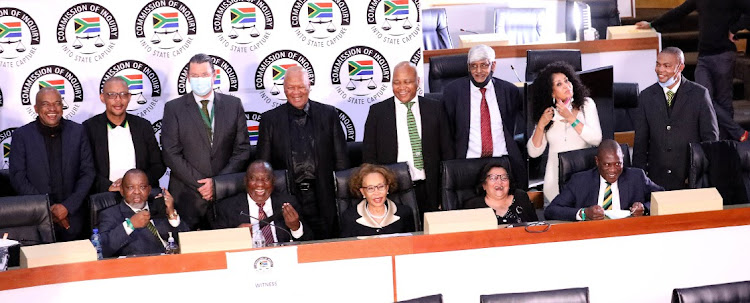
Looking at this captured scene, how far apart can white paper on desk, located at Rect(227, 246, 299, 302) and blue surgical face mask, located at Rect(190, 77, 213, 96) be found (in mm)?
1750

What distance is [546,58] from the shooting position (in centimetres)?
824

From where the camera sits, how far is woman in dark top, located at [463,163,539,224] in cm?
606

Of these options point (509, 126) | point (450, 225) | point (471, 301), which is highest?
point (509, 126)

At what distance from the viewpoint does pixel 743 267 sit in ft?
17.6

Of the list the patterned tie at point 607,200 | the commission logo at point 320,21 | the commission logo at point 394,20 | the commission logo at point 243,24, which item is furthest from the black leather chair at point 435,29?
the patterned tie at point 607,200

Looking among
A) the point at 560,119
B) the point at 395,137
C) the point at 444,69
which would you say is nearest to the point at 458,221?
the point at 395,137

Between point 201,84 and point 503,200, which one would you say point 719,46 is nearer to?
point 503,200

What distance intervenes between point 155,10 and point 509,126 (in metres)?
2.35

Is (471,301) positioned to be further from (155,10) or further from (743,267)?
(155,10)

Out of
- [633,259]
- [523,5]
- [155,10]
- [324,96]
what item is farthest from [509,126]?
[523,5]

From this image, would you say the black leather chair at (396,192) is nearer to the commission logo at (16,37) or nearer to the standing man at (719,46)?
the commission logo at (16,37)

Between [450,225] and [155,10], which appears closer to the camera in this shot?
[450,225]

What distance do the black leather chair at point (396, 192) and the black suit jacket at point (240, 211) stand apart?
268 millimetres

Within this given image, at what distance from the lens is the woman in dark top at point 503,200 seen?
606 centimetres
